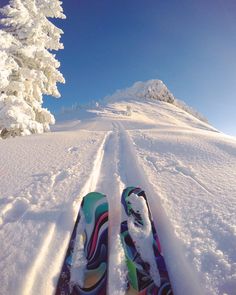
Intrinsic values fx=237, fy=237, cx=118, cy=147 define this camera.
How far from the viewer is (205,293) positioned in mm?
2498

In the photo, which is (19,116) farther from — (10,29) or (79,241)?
(79,241)

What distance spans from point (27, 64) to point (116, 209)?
35.7 ft

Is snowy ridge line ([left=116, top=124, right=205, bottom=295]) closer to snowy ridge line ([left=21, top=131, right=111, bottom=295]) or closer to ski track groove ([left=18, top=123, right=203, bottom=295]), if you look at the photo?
ski track groove ([left=18, top=123, right=203, bottom=295])

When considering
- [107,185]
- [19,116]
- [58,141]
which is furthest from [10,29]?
[107,185]

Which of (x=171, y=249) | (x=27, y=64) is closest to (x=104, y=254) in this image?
(x=171, y=249)

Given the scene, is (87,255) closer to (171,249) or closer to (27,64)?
(171,249)

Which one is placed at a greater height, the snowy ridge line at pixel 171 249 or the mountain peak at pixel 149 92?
the mountain peak at pixel 149 92

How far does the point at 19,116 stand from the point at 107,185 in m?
7.00

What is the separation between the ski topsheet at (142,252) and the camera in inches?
105

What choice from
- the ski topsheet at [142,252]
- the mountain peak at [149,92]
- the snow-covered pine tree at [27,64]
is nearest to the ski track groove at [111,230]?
the ski topsheet at [142,252]

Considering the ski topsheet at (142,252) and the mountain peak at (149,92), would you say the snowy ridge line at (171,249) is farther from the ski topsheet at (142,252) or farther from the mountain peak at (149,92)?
the mountain peak at (149,92)

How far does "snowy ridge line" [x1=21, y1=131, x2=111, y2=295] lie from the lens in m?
2.62

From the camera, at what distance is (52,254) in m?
3.05

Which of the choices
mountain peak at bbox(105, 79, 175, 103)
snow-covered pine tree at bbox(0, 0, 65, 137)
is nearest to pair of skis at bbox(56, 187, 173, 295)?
snow-covered pine tree at bbox(0, 0, 65, 137)
